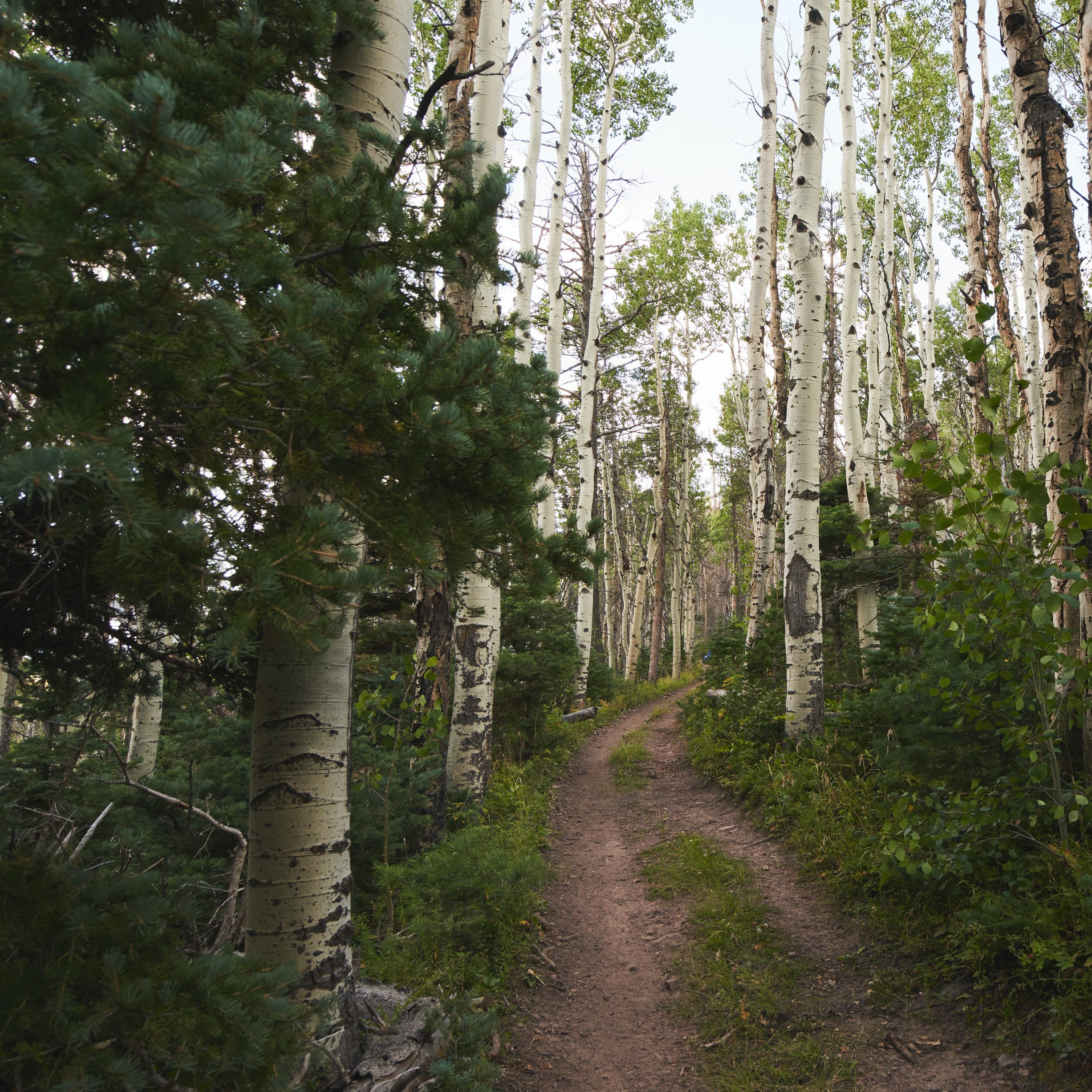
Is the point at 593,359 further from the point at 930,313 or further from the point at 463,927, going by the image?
the point at 463,927

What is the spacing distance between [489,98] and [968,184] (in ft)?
25.2

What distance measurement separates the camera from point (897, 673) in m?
6.07

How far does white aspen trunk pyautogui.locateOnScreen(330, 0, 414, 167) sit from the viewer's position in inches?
102

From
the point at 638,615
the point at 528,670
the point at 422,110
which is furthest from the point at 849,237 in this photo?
the point at 422,110

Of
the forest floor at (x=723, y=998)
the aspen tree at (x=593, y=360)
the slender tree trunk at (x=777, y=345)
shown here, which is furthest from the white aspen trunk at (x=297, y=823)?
the slender tree trunk at (x=777, y=345)

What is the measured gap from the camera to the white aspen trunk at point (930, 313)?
15.6m

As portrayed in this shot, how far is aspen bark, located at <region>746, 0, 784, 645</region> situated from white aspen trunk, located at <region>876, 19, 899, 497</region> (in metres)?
2.07

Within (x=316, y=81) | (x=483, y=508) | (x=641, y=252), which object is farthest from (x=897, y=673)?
(x=641, y=252)

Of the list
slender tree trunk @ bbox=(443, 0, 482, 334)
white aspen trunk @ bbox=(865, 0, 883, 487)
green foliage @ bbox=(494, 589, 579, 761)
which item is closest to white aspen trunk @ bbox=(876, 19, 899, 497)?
white aspen trunk @ bbox=(865, 0, 883, 487)

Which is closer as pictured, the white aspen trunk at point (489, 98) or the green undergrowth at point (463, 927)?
the green undergrowth at point (463, 927)

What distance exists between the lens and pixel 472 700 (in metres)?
6.50

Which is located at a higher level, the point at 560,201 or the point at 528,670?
the point at 560,201

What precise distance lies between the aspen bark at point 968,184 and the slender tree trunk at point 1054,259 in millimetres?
5525

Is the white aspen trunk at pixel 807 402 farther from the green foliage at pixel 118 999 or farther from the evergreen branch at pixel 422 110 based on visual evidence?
the green foliage at pixel 118 999
